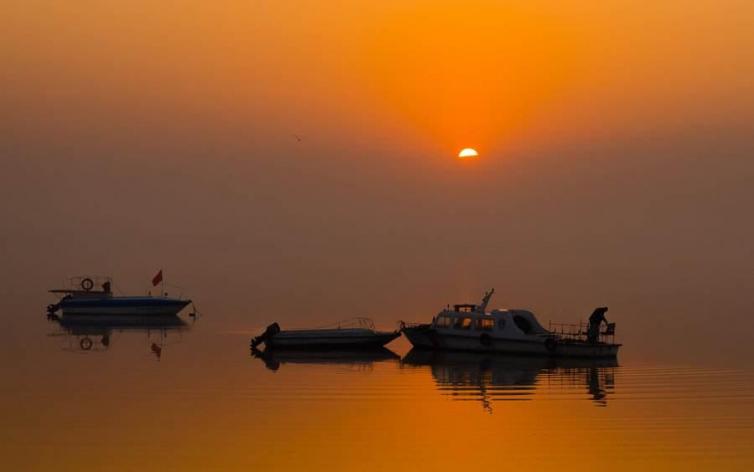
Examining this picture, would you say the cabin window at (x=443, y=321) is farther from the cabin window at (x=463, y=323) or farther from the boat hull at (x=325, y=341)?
the boat hull at (x=325, y=341)

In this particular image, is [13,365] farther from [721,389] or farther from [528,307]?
[528,307]

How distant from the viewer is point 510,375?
77.4 m

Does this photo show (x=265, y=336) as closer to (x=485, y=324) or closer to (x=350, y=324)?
(x=485, y=324)

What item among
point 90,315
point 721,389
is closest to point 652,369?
point 721,389

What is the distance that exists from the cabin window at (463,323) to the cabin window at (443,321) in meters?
0.70

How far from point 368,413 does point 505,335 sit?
3247cm

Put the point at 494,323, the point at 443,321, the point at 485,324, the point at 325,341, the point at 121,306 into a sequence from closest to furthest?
the point at 494,323, the point at 485,324, the point at 443,321, the point at 325,341, the point at 121,306

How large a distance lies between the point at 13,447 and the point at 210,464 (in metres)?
9.61

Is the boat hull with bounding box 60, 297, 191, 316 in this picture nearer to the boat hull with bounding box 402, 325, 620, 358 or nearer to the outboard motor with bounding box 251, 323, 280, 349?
the outboard motor with bounding box 251, 323, 280, 349

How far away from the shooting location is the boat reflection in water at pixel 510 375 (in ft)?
222

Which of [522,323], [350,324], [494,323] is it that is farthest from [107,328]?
[522,323]

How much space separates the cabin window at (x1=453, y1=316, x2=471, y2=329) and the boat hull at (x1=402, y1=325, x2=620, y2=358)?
947mm

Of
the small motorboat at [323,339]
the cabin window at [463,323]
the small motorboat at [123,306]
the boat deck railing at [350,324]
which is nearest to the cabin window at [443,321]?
the cabin window at [463,323]

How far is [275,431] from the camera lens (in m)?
52.7
